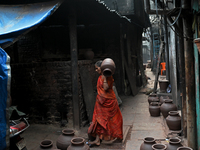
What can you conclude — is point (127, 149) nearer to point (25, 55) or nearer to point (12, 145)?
point (12, 145)

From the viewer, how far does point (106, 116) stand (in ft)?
15.6

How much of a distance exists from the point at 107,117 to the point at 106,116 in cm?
3

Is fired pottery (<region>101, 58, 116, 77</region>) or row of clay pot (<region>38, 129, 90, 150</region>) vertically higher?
fired pottery (<region>101, 58, 116, 77</region>)

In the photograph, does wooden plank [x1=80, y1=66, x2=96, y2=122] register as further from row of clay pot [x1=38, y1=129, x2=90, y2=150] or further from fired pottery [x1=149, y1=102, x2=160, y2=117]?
row of clay pot [x1=38, y1=129, x2=90, y2=150]

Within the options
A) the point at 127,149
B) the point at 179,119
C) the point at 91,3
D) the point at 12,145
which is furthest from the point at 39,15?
the point at 179,119

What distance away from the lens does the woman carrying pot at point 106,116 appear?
15.5 feet

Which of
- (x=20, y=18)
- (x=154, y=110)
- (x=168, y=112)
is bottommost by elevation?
(x=154, y=110)

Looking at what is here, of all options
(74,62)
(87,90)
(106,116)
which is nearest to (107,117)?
(106,116)

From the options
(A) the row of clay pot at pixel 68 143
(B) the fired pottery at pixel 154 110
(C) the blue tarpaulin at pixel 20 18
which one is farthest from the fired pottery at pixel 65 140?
(B) the fired pottery at pixel 154 110

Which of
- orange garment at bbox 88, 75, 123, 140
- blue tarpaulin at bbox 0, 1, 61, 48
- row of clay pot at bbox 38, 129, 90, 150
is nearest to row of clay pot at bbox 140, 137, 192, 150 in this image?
row of clay pot at bbox 38, 129, 90, 150

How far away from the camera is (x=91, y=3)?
5.70 meters

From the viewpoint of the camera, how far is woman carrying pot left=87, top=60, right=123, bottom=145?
15.5 feet

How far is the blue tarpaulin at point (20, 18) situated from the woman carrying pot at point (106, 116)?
61.5 inches

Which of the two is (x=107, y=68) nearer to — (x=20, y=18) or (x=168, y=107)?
(x=20, y=18)
